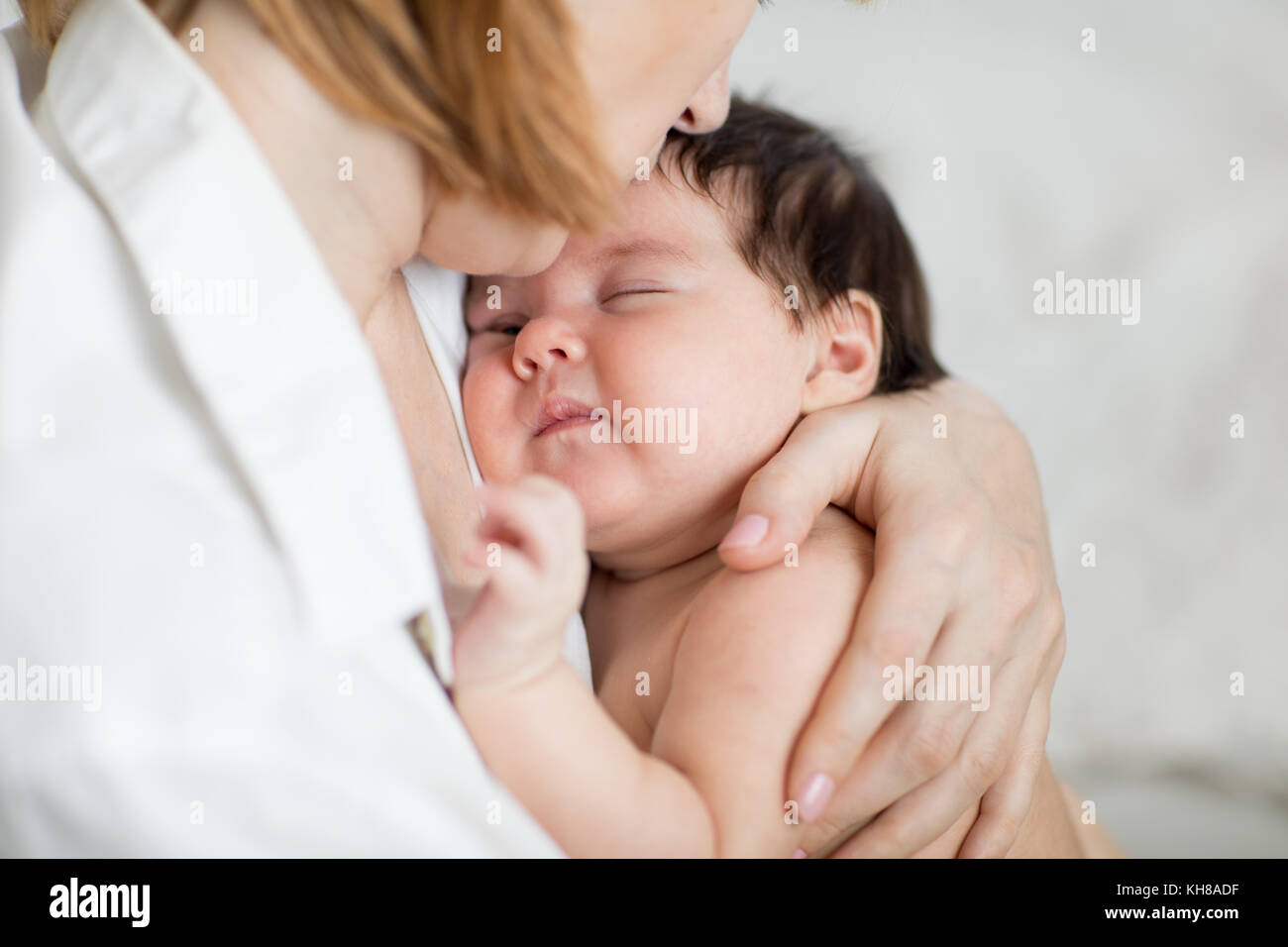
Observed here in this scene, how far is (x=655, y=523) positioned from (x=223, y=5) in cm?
66

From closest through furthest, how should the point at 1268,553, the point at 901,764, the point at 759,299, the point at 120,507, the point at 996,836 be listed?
the point at 120,507, the point at 901,764, the point at 996,836, the point at 759,299, the point at 1268,553

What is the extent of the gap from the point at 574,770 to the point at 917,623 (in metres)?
0.37

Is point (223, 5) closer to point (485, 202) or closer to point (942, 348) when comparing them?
point (485, 202)

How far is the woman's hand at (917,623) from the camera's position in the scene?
37.2 inches

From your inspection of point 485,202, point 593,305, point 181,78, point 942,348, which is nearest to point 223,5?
point 181,78

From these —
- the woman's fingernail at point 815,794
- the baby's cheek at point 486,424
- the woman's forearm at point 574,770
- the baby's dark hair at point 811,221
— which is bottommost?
the woman's fingernail at point 815,794

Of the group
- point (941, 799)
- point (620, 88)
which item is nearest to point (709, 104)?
point (620, 88)

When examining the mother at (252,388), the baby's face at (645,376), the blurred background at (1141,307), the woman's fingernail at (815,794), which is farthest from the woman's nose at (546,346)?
the blurred background at (1141,307)

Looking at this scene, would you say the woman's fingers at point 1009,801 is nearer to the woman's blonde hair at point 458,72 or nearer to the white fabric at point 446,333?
the white fabric at point 446,333

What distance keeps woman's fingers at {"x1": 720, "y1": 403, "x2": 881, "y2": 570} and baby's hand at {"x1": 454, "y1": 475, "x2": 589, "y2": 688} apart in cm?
29

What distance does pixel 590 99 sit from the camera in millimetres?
831

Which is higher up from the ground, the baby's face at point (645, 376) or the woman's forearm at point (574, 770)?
the baby's face at point (645, 376)

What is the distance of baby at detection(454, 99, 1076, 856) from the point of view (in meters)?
0.78

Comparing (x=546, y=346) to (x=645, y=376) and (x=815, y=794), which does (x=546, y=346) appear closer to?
(x=645, y=376)
